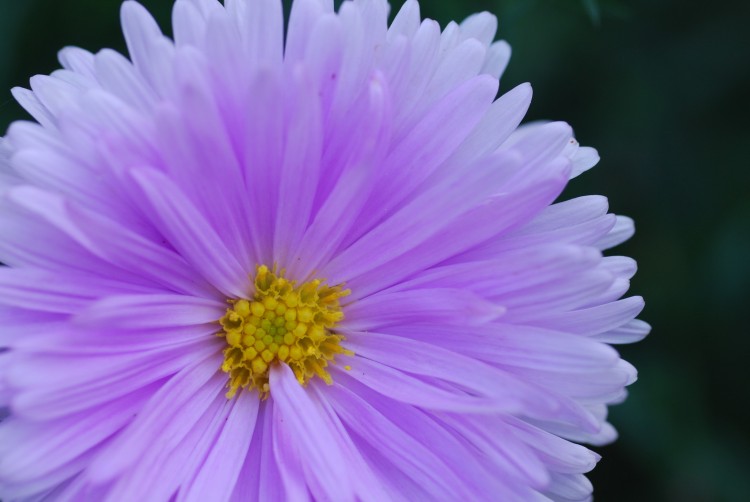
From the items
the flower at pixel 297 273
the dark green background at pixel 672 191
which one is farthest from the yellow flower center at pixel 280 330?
the dark green background at pixel 672 191

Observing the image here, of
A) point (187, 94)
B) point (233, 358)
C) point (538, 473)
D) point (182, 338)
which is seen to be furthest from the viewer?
point (233, 358)

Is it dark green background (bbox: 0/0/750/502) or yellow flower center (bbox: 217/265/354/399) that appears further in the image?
dark green background (bbox: 0/0/750/502)

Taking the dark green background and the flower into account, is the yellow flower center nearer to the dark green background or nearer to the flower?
the flower

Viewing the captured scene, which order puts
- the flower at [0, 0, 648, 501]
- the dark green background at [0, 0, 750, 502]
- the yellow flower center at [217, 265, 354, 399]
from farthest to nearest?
the dark green background at [0, 0, 750, 502] < the yellow flower center at [217, 265, 354, 399] < the flower at [0, 0, 648, 501]

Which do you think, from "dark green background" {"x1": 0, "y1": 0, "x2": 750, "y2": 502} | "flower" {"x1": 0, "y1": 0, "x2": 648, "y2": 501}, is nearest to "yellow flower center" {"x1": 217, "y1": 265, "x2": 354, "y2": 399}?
"flower" {"x1": 0, "y1": 0, "x2": 648, "y2": 501}

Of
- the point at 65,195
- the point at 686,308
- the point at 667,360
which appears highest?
the point at 686,308

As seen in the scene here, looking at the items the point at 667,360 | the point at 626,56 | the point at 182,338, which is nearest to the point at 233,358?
the point at 182,338

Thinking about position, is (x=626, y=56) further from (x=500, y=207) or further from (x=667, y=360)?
(x=500, y=207)

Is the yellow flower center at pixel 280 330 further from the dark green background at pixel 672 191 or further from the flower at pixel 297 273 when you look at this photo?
the dark green background at pixel 672 191
